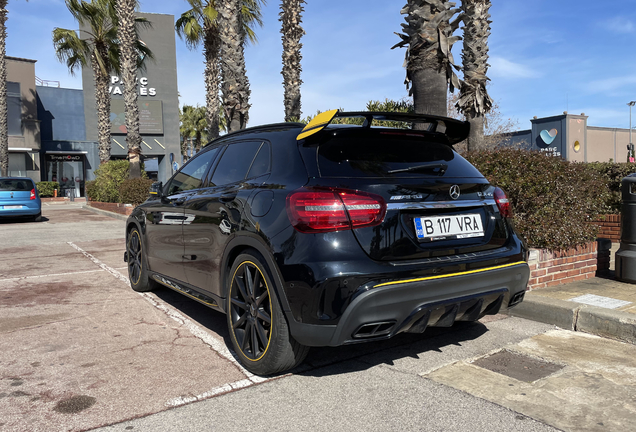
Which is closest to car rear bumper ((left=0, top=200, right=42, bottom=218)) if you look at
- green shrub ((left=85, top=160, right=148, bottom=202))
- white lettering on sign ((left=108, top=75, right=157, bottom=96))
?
green shrub ((left=85, top=160, right=148, bottom=202))

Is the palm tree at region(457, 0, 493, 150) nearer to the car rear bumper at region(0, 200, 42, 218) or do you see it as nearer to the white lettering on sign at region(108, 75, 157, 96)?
→ the car rear bumper at region(0, 200, 42, 218)

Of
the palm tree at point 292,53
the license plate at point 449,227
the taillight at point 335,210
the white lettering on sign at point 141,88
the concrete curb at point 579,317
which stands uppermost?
the white lettering on sign at point 141,88

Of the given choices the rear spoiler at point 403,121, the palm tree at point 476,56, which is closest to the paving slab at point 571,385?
the rear spoiler at point 403,121

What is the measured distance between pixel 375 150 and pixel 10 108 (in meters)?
39.7

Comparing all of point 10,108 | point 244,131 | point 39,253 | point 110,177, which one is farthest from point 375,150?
point 10,108

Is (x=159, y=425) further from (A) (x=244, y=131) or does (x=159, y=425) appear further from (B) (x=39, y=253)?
(B) (x=39, y=253)

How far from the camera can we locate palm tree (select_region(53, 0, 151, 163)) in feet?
74.0

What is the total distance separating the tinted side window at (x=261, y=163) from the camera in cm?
356

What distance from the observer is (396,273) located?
2.91 metres

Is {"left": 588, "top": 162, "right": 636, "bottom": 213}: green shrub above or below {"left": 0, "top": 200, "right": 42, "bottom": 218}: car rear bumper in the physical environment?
above

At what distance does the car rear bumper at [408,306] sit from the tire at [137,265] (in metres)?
3.22

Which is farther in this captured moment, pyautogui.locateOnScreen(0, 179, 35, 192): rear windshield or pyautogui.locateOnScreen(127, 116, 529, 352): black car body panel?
pyautogui.locateOnScreen(0, 179, 35, 192): rear windshield

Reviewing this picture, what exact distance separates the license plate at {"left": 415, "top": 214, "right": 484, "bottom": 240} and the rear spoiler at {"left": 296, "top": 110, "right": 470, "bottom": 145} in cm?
74

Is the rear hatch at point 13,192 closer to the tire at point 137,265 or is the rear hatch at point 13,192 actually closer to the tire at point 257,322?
the tire at point 137,265
